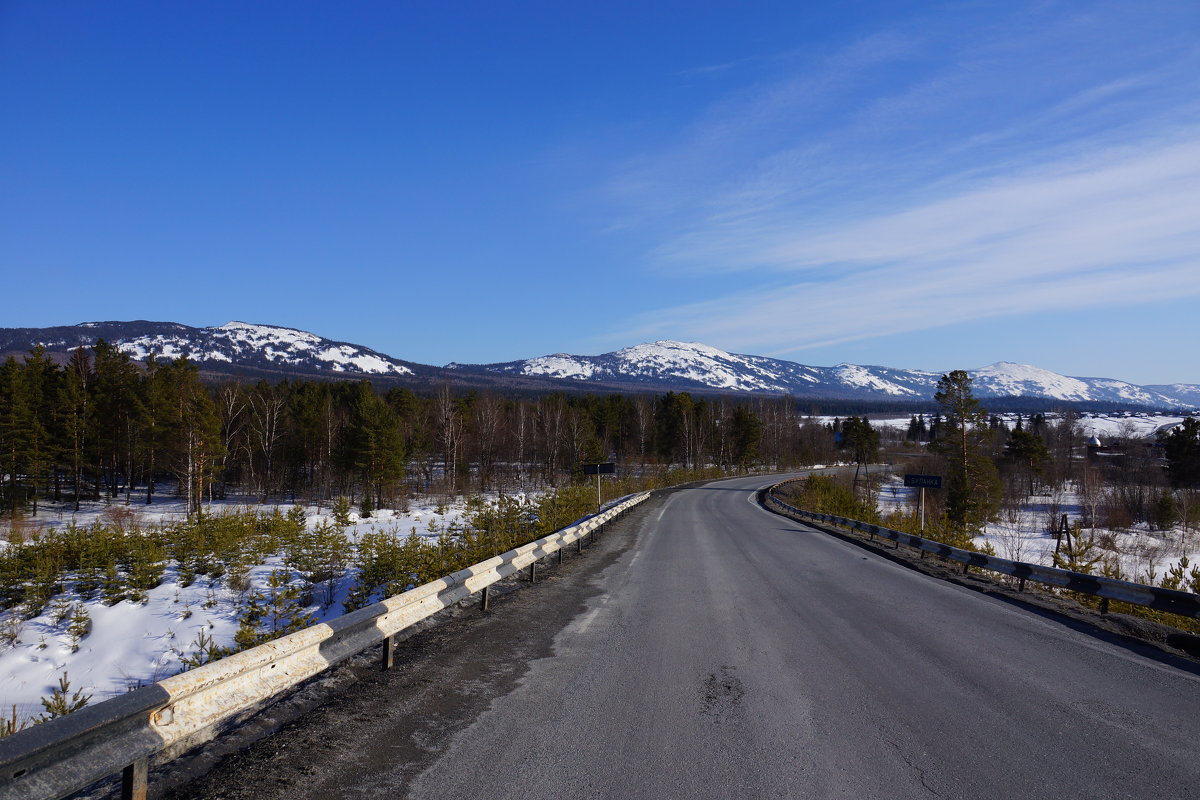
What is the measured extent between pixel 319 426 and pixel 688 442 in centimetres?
4668

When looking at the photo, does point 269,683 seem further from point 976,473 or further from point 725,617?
point 976,473

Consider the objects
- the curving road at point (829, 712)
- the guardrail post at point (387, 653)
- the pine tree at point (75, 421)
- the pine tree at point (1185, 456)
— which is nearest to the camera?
the curving road at point (829, 712)

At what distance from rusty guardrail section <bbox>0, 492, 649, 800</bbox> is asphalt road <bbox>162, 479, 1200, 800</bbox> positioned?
42 centimetres

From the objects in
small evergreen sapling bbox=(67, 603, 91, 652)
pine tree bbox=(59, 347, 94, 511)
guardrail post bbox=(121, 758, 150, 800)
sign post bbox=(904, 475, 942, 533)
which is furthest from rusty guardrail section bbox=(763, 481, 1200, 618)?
pine tree bbox=(59, 347, 94, 511)

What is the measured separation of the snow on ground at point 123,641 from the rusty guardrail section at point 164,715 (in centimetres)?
481

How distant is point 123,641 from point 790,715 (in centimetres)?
1374

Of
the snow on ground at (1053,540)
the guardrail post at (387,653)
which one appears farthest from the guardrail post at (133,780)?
the snow on ground at (1053,540)

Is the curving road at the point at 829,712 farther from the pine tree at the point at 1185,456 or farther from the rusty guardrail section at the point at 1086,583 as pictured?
the pine tree at the point at 1185,456

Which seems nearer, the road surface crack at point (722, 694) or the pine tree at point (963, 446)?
the road surface crack at point (722, 694)

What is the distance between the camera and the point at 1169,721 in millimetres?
5012

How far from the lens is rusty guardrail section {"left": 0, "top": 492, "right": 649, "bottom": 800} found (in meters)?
2.86

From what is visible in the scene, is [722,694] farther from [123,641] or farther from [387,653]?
[123,641]

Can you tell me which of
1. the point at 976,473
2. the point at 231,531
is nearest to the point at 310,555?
the point at 231,531

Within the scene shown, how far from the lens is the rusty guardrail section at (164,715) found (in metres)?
2.86
